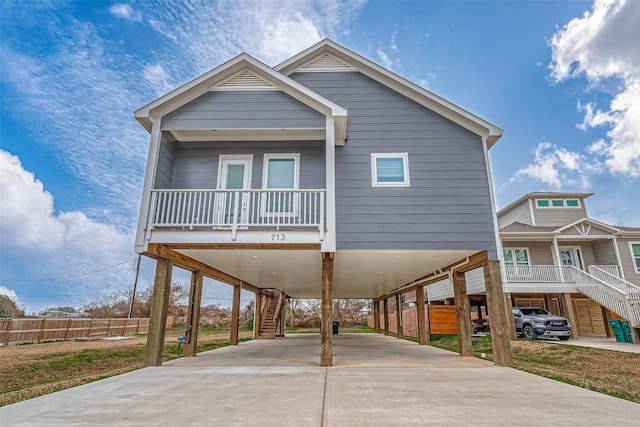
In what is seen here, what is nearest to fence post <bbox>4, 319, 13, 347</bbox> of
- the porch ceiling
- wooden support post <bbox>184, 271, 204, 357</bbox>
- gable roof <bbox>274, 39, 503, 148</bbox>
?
wooden support post <bbox>184, 271, 204, 357</bbox>

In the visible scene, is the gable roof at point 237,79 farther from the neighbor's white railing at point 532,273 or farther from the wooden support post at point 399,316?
the neighbor's white railing at point 532,273

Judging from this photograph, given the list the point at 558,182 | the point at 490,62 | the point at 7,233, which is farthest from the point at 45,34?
the point at 558,182

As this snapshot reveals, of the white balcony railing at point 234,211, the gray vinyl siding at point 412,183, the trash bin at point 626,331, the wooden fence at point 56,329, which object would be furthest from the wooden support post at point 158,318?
the trash bin at point 626,331

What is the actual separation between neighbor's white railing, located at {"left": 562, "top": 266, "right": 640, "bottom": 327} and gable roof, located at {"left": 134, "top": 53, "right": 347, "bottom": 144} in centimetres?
1299

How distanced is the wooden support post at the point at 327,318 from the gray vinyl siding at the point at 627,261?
56.1 feet

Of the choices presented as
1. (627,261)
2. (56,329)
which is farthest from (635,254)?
(56,329)

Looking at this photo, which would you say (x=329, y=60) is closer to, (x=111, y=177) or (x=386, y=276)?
(x=386, y=276)

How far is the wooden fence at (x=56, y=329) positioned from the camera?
13.4 metres

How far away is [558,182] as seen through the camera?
4262 centimetres

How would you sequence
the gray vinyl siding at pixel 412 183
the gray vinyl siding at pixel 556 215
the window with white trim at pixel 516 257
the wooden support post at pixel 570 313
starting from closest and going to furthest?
the gray vinyl siding at pixel 412 183 → the wooden support post at pixel 570 313 → the window with white trim at pixel 516 257 → the gray vinyl siding at pixel 556 215

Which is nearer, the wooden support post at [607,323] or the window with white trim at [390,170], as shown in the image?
the window with white trim at [390,170]

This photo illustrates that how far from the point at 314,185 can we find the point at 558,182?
154ft

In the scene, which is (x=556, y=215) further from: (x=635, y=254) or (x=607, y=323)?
(x=607, y=323)

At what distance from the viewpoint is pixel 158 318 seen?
6883 millimetres
